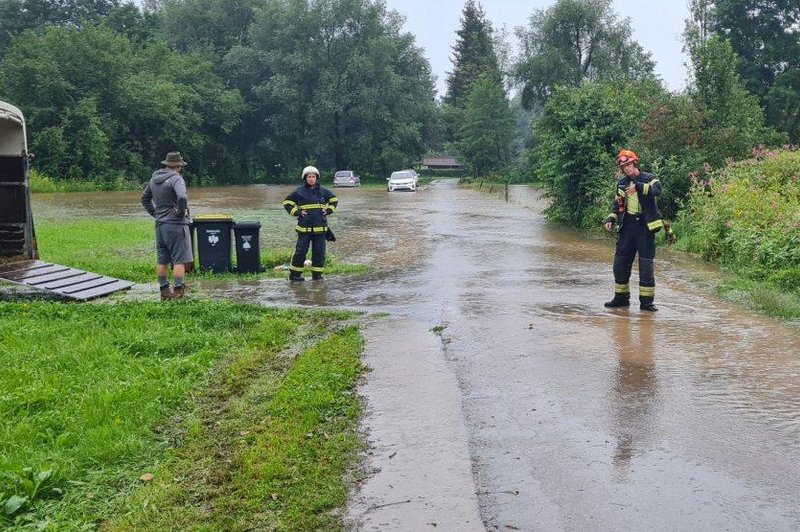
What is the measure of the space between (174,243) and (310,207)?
90.1 inches

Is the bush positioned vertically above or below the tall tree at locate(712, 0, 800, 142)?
below

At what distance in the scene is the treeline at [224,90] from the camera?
4850 centimetres

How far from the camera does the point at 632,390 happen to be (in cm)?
640

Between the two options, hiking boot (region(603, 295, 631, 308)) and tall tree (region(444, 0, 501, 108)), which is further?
tall tree (region(444, 0, 501, 108))

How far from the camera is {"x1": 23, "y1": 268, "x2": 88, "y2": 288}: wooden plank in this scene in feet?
33.0

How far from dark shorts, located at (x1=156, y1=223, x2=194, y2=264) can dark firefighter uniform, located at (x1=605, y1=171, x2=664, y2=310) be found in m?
5.49

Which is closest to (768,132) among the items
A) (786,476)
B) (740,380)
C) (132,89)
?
(740,380)

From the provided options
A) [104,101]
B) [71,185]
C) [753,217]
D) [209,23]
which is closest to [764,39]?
[104,101]

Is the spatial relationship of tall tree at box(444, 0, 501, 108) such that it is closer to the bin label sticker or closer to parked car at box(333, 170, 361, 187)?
parked car at box(333, 170, 361, 187)

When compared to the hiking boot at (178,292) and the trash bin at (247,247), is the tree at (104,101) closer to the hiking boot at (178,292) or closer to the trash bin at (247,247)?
the trash bin at (247,247)

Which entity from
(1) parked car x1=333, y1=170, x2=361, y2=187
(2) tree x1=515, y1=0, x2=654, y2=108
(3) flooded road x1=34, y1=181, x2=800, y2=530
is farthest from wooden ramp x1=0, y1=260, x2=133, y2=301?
(2) tree x1=515, y1=0, x2=654, y2=108

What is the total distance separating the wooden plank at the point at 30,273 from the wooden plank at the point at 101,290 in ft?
2.47

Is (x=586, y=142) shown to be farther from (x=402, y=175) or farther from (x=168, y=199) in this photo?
(x=402, y=175)

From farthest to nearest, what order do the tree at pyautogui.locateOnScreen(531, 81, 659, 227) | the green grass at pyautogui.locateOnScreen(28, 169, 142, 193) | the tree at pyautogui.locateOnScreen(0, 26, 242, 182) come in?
1. the tree at pyautogui.locateOnScreen(0, 26, 242, 182)
2. the green grass at pyautogui.locateOnScreen(28, 169, 142, 193)
3. the tree at pyautogui.locateOnScreen(531, 81, 659, 227)
